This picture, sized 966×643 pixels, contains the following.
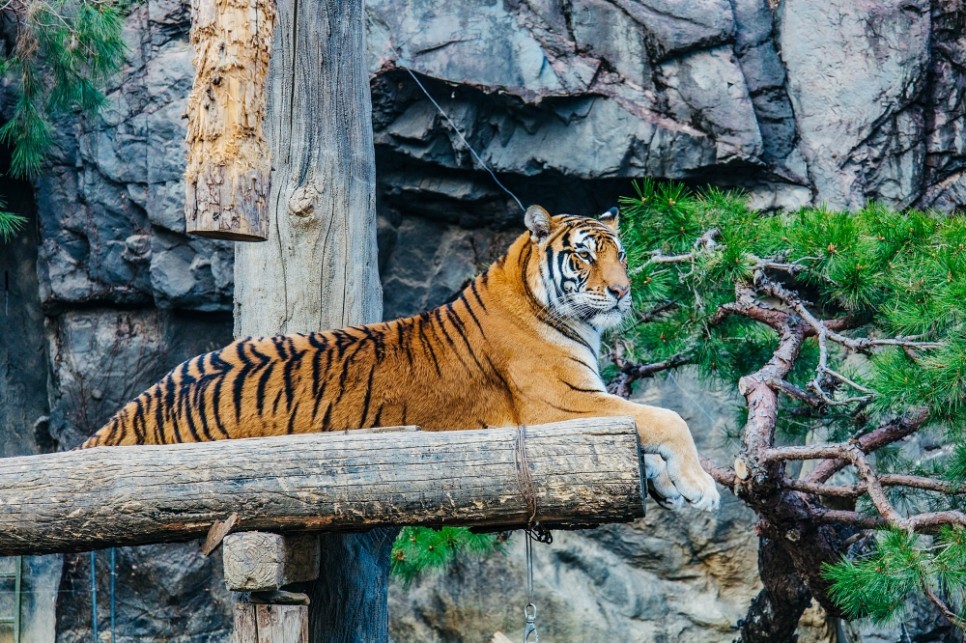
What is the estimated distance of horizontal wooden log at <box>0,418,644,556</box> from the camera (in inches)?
91.3

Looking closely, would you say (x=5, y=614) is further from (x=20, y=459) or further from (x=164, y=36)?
(x=20, y=459)

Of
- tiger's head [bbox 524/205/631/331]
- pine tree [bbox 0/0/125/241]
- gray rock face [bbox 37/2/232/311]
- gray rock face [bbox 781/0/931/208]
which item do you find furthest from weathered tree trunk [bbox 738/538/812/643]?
pine tree [bbox 0/0/125/241]

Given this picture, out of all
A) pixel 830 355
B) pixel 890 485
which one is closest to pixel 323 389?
pixel 890 485

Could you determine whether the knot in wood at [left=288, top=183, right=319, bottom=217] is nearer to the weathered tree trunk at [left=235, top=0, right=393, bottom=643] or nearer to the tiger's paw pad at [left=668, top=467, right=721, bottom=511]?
the weathered tree trunk at [left=235, top=0, right=393, bottom=643]

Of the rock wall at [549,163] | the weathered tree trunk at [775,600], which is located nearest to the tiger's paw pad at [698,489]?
the weathered tree trunk at [775,600]

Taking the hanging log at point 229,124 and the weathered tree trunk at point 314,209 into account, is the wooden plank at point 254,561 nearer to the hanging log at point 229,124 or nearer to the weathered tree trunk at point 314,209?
the hanging log at point 229,124

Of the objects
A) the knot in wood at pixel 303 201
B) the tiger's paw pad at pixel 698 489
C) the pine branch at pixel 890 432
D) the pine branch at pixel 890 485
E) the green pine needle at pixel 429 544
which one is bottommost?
the green pine needle at pixel 429 544

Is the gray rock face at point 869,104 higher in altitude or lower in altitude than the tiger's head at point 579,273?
higher

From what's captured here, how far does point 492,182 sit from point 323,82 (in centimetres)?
246

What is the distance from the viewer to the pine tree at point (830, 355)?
3195 mm

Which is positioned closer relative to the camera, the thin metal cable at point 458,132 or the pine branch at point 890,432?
the pine branch at point 890,432

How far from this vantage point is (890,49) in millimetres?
5562

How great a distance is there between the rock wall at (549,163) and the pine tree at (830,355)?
4.79ft

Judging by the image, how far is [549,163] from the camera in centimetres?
567
